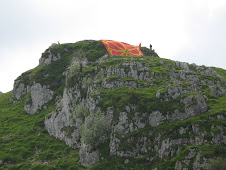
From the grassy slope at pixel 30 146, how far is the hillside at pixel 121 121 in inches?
10.7

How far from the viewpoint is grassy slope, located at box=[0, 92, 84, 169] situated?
200ft

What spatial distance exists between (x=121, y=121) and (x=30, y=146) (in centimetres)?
3343

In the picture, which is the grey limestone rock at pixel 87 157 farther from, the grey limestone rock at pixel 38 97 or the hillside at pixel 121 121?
the grey limestone rock at pixel 38 97

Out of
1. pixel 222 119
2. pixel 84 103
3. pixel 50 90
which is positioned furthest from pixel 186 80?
pixel 50 90

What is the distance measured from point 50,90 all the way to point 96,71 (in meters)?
25.2

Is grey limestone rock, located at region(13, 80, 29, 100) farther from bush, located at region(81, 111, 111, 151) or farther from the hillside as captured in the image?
bush, located at region(81, 111, 111, 151)

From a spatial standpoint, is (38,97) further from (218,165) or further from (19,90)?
(218,165)

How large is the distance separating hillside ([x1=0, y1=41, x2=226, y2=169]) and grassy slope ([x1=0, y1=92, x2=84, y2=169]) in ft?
0.89

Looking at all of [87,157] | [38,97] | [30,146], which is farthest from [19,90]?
[87,157]

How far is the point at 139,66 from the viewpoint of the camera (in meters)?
78.6

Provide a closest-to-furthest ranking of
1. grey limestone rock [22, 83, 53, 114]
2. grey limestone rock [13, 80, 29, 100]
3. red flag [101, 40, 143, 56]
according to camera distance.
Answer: grey limestone rock [22, 83, 53, 114] → red flag [101, 40, 143, 56] → grey limestone rock [13, 80, 29, 100]

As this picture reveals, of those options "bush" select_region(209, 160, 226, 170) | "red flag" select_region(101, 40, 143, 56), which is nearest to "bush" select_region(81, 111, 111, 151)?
"bush" select_region(209, 160, 226, 170)

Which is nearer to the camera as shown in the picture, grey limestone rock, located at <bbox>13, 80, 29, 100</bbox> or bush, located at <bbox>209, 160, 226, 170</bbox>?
bush, located at <bbox>209, 160, 226, 170</bbox>

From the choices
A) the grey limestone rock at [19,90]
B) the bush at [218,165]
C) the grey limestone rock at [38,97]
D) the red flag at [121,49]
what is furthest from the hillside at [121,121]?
the grey limestone rock at [19,90]
